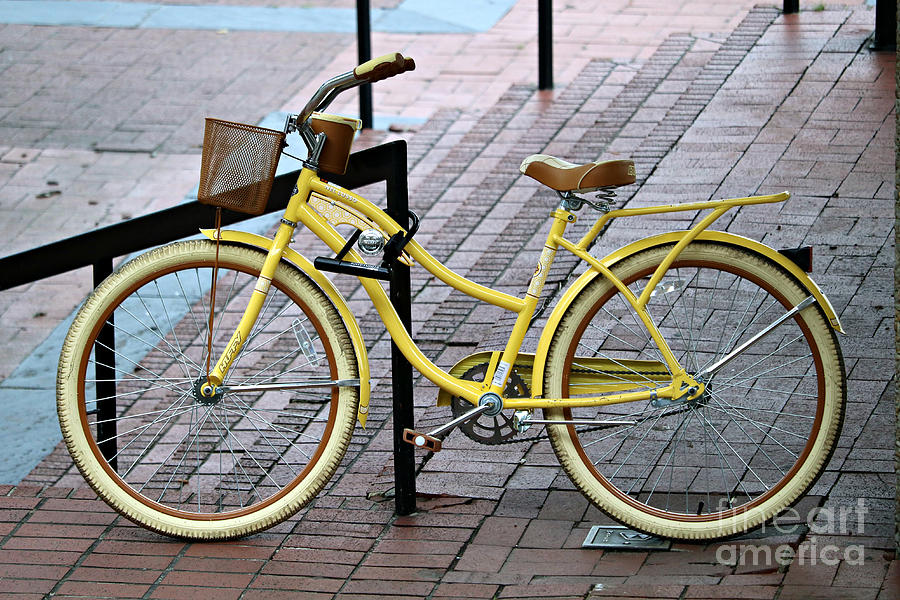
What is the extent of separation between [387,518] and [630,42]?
6.72 m

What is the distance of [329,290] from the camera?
151 inches

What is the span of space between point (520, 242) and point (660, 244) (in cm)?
253

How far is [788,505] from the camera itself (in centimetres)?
377

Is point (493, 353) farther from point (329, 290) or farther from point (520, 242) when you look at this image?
point (520, 242)

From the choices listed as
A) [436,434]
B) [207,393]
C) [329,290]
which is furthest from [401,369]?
[207,393]

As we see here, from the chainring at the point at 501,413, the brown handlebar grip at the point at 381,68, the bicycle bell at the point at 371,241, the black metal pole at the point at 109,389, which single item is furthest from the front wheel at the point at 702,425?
the black metal pole at the point at 109,389

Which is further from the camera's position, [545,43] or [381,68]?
[545,43]

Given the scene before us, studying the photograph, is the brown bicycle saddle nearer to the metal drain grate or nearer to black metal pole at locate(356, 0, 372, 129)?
the metal drain grate

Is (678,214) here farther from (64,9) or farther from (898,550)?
(64,9)

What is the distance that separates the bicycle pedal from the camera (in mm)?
3812

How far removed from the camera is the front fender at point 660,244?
3.67m

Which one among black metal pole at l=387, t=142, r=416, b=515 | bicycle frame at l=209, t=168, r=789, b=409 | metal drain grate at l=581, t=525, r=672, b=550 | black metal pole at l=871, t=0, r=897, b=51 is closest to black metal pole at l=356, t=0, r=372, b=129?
black metal pole at l=871, t=0, r=897, b=51

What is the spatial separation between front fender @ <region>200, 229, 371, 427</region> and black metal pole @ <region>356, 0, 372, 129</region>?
4.74 m

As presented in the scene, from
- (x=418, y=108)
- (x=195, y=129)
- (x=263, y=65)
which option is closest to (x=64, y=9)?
(x=263, y=65)
